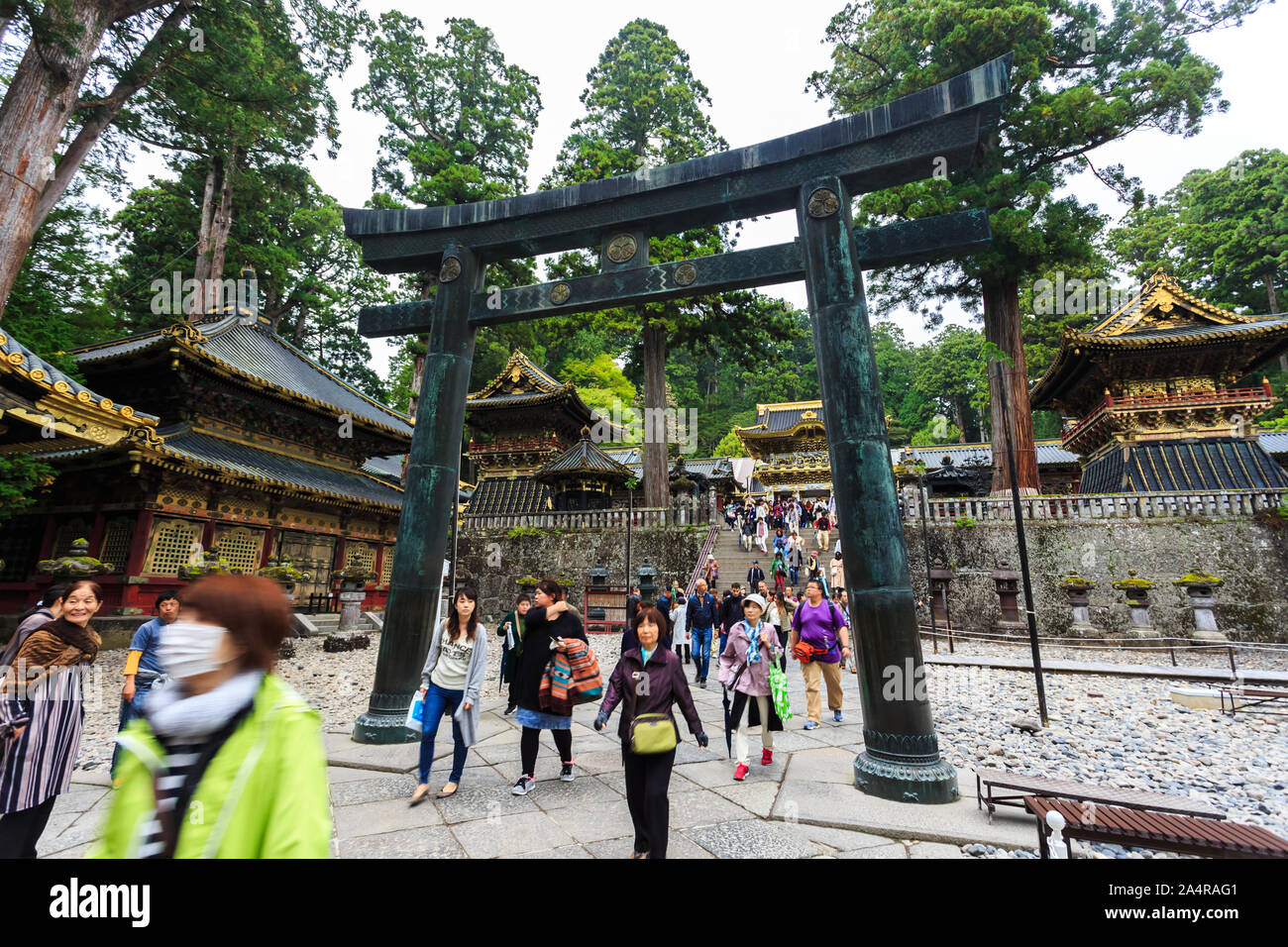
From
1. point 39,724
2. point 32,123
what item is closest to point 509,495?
point 32,123

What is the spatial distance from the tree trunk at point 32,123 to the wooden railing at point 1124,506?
17943mm

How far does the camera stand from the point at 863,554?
4.05m

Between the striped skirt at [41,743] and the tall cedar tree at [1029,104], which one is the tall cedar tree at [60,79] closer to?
the striped skirt at [41,743]

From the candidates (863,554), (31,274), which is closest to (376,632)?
(31,274)

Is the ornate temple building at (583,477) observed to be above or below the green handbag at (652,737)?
above

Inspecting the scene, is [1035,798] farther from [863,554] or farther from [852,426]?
[852,426]

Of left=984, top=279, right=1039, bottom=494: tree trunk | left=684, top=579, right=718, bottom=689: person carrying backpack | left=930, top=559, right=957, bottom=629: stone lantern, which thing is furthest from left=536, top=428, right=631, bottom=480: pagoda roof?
left=984, top=279, right=1039, bottom=494: tree trunk

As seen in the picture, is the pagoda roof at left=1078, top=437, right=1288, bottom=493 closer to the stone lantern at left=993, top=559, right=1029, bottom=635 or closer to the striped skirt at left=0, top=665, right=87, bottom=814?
the stone lantern at left=993, top=559, right=1029, bottom=635

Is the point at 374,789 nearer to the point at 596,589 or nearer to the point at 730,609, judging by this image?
the point at 730,609

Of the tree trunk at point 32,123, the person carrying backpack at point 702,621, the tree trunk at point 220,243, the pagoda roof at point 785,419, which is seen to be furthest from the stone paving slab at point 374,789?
the pagoda roof at point 785,419

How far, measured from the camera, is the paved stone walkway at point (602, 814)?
10.2ft

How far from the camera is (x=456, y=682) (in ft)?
13.1

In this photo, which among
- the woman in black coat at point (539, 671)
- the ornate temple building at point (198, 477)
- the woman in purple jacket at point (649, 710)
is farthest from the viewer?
the ornate temple building at point (198, 477)

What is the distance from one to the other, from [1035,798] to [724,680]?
2318mm
